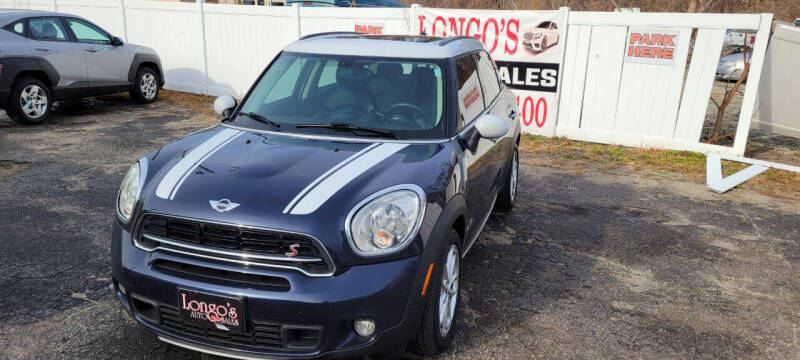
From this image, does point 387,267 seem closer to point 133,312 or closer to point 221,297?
point 221,297

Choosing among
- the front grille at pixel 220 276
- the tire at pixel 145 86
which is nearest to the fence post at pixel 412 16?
the tire at pixel 145 86

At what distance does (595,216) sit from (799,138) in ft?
20.7

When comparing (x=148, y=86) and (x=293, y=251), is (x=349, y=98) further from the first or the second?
(x=148, y=86)

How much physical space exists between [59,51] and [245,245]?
857 centimetres

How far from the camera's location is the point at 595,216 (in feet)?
19.2

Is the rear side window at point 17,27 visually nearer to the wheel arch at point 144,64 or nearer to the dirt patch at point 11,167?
the wheel arch at point 144,64

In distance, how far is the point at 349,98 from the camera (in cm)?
402

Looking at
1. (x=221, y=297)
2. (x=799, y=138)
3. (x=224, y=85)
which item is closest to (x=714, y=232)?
(x=221, y=297)

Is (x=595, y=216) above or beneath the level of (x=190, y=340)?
beneath

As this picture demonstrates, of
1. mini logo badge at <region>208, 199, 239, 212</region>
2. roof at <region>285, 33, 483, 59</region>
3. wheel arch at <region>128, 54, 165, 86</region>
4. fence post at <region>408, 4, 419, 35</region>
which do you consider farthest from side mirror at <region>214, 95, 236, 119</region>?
wheel arch at <region>128, 54, 165, 86</region>

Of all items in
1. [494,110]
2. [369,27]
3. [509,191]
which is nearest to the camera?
[494,110]

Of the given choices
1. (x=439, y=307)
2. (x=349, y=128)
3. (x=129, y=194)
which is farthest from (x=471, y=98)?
(x=129, y=194)

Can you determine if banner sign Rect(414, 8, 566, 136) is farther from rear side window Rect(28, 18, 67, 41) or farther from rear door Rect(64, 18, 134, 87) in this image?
rear side window Rect(28, 18, 67, 41)

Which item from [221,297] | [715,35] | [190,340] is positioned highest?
[715,35]
